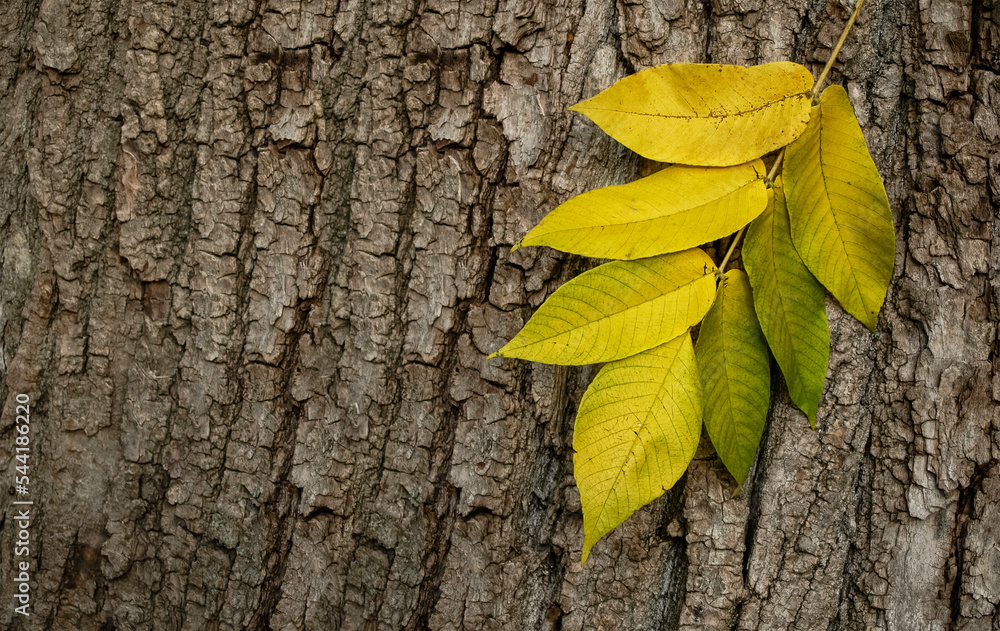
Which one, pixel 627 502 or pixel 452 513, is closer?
pixel 627 502

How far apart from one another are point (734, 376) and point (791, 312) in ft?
0.39

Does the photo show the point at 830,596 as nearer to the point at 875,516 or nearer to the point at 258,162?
the point at 875,516

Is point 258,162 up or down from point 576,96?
down

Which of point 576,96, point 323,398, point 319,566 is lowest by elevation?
point 319,566

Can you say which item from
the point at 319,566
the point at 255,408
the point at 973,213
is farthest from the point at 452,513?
the point at 973,213

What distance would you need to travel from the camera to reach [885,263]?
0.87 meters

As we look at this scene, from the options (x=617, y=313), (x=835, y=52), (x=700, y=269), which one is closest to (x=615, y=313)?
(x=617, y=313)

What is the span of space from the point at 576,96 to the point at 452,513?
0.68 meters

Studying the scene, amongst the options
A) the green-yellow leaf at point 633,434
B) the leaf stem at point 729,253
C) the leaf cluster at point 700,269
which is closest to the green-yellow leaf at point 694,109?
the leaf cluster at point 700,269

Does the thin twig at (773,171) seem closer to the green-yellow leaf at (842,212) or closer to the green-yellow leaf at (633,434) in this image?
the green-yellow leaf at (842,212)

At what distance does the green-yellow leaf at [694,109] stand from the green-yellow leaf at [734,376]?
198 millimetres

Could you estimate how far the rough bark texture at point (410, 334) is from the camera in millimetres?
932

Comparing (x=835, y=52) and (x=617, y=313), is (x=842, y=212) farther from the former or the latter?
(x=617, y=313)

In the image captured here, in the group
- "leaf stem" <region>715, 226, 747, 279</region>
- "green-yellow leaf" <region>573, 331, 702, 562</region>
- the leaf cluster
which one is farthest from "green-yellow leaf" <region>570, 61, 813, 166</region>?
"green-yellow leaf" <region>573, 331, 702, 562</region>
